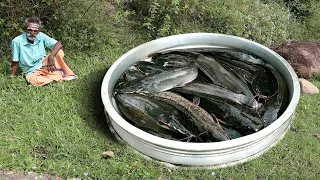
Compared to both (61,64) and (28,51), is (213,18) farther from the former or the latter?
(28,51)

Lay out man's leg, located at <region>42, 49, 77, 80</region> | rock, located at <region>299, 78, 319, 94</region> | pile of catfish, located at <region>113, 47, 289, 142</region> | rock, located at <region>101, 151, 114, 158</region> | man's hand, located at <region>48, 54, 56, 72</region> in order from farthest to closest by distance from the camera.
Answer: rock, located at <region>299, 78, 319, 94</region> < man's leg, located at <region>42, 49, 77, 80</region> < man's hand, located at <region>48, 54, 56, 72</region> < pile of catfish, located at <region>113, 47, 289, 142</region> < rock, located at <region>101, 151, 114, 158</region>

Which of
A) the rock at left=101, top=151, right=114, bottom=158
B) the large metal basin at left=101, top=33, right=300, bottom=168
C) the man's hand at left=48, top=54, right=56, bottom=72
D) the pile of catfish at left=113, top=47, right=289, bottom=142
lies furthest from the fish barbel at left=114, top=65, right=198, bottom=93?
the man's hand at left=48, top=54, right=56, bottom=72

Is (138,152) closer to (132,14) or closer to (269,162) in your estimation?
(269,162)

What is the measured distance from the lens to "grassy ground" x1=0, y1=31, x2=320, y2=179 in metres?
5.08

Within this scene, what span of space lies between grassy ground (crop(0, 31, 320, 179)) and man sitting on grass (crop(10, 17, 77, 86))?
141 millimetres

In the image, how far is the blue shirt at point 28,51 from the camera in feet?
20.3

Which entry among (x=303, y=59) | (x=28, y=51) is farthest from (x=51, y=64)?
(x=303, y=59)

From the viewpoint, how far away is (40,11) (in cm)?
717

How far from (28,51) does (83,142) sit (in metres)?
1.71

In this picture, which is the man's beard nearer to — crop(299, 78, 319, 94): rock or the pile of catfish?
the pile of catfish

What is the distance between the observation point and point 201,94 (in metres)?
5.97

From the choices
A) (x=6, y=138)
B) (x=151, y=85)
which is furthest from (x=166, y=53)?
(x=6, y=138)

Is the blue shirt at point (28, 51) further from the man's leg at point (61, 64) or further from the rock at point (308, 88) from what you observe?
the rock at point (308, 88)

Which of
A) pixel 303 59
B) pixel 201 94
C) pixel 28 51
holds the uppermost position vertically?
pixel 28 51
